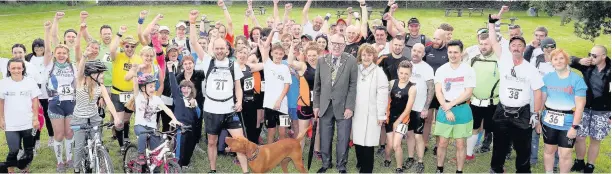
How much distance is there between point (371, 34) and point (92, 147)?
523cm

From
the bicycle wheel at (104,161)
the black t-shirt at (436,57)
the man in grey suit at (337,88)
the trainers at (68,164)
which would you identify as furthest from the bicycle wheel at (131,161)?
the black t-shirt at (436,57)

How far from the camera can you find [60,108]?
7.32m

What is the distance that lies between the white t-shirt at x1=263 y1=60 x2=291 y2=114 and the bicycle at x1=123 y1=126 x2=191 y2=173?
1.22 meters

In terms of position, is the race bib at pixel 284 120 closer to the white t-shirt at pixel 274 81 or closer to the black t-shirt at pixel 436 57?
the white t-shirt at pixel 274 81

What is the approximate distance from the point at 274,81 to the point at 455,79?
8.01ft

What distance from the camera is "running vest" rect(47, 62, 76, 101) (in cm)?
731

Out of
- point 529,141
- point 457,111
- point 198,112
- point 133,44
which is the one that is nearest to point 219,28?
point 133,44

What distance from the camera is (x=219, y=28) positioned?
10.3 m

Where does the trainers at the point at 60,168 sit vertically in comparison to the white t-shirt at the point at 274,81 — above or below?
below

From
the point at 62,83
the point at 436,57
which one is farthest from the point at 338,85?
the point at 62,83

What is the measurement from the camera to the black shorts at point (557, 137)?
6.62m

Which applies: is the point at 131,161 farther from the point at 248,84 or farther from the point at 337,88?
the point at 337,88

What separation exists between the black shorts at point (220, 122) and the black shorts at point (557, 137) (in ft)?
12.4

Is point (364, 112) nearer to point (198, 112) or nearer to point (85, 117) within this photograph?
point (198, 112)
